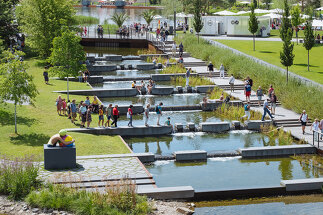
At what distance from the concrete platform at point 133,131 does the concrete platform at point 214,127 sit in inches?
77.0

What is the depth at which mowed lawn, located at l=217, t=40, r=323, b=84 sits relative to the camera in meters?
44.8

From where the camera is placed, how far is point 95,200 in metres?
20.0

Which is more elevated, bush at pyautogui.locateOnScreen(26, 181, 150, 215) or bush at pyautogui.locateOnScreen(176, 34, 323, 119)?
bush at pyautogui.locateOnScreen(176, 34, 323, 119)

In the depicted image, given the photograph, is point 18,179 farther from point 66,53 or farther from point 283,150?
point 66,53

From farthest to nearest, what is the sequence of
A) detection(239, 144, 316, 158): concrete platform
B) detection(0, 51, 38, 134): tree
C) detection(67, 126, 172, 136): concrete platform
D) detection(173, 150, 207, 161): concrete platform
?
detection(67, 126, 172, 136): concrete platform, detection(239, 144, 316, 158): concrete platform, detection(0, 51, 38, 134): tree, detection(173, 150, 207, 161): concrete platform

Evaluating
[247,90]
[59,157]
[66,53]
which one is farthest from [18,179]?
[247,90]

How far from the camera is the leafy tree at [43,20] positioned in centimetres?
5094

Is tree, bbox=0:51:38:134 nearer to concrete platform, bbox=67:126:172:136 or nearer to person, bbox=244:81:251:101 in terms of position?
concrete platform, bbox=67:126:172:136

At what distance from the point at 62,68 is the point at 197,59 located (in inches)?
744

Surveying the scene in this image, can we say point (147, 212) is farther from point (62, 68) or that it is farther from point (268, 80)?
point (268, 80)

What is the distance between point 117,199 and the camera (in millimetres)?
20125

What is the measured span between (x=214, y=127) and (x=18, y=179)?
14.2 meters

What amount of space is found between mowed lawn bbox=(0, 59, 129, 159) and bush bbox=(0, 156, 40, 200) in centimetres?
334

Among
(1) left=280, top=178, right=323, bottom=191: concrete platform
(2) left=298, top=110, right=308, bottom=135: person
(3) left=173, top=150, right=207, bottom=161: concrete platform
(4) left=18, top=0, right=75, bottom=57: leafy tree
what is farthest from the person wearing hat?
(4) left=18, top=0, right=75, bottom=57: leafy tree
